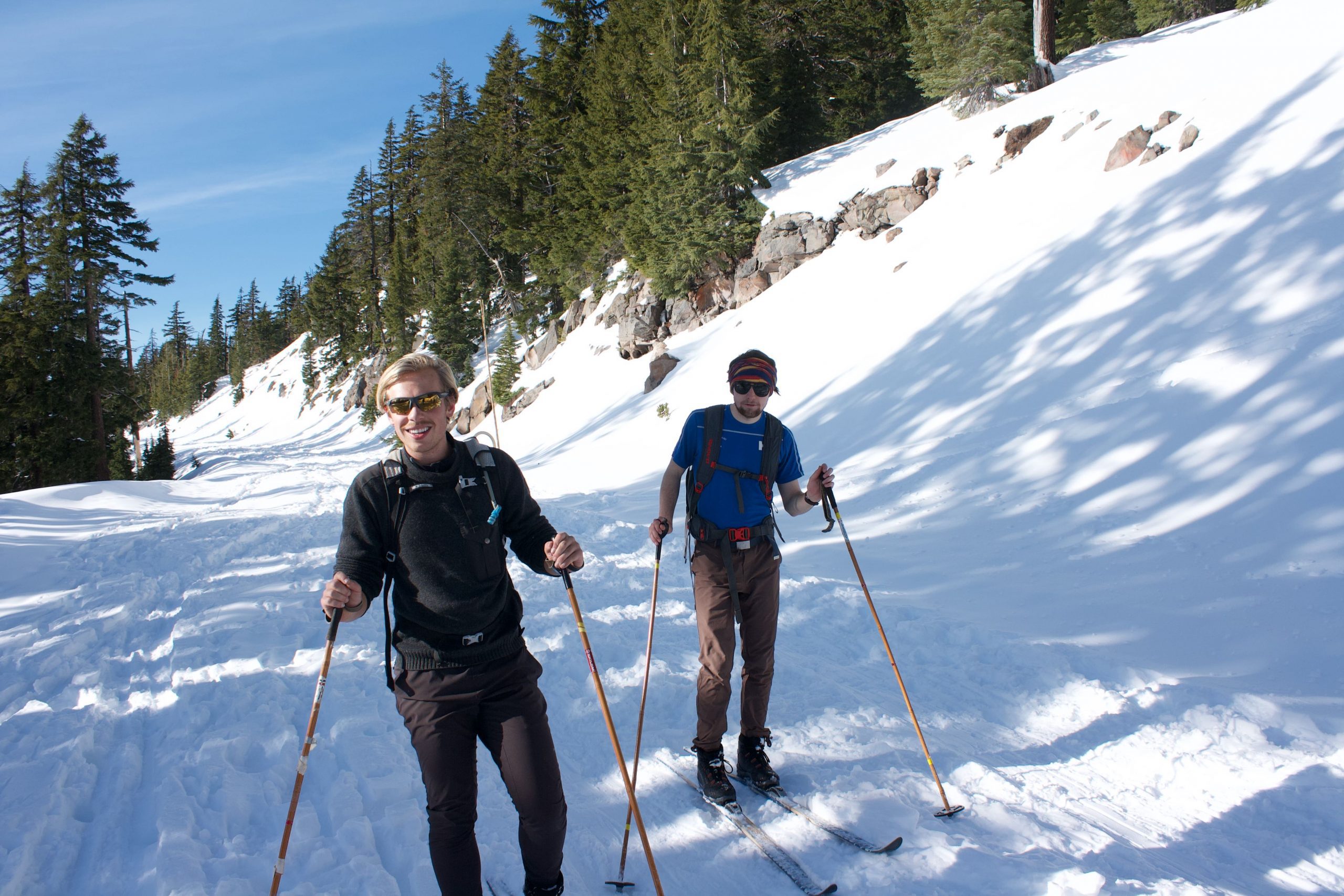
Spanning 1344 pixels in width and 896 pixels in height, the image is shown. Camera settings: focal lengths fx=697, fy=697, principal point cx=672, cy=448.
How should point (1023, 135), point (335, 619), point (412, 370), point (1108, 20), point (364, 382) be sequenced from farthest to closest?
point (364, 382)
point (1108, 20)
point (1023, 135)
point (412, 370)
point (335, 619)

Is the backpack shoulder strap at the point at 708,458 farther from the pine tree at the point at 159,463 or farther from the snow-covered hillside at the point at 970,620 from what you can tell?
the pine tree at the point at 159,463

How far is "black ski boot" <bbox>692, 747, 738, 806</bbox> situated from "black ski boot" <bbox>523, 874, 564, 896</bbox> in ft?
3.84

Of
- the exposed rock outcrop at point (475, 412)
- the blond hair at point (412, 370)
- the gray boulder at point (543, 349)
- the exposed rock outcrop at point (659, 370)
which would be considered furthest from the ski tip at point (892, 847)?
the gray boulder at point (543, 349)

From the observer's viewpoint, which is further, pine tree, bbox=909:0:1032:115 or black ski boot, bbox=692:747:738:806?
pine tree, bbox=909:0:1032:115

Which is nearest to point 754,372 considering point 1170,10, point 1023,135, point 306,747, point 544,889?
point 544,889

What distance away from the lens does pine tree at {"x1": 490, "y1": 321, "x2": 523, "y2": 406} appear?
32562 millimetres

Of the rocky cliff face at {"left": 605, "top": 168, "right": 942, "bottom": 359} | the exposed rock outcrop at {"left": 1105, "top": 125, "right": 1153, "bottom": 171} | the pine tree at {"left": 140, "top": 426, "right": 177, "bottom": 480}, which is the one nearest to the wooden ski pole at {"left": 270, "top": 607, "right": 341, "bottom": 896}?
the exposed rock outcrop at {"left": 1105, "top": 125, "right": 1153, "bottom": 171}

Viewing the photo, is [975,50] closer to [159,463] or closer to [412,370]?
[412,370]

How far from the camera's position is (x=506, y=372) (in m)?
33.4

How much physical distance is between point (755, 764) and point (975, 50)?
911 inches

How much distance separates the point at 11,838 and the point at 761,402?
4278mm

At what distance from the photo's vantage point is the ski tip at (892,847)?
319cm

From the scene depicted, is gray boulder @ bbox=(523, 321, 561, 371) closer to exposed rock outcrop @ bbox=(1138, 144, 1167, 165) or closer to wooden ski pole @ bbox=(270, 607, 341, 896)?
exposed rock outcrop @ bbox=(1138, 144, 1167, 165)

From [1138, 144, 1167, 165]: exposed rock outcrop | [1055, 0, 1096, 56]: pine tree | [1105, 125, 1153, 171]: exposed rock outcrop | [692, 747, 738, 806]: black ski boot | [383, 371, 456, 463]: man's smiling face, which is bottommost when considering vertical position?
[692, 747, 738, 806]: black ski boot
